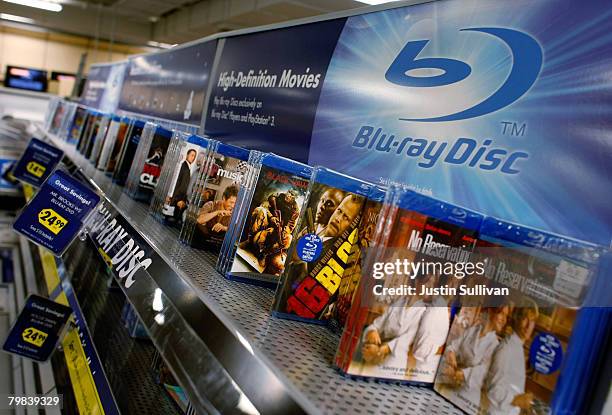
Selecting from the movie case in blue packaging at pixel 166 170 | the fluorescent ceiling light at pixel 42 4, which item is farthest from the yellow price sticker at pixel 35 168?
the fluorescent ceiling light at pixel 42 4

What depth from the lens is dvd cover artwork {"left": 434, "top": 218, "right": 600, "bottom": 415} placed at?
2.26 feet

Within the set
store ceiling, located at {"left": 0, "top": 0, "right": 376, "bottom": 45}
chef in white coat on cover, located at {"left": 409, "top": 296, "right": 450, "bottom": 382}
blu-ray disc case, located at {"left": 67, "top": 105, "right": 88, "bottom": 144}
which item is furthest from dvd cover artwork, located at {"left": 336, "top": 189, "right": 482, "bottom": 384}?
store ceiling, located at {"left": 0, "top": 0, "right": 376, "bottom": 45}

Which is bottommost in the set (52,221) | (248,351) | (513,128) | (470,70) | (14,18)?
(52,221)

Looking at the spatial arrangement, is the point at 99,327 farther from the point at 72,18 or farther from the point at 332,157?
the point at 72,18

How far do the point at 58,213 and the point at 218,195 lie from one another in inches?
30.1

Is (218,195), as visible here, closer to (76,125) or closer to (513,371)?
(513,371)

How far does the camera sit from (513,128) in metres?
0.99

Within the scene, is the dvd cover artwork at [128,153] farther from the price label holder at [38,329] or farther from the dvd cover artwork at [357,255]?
the dvd cover artwork at [357,255]

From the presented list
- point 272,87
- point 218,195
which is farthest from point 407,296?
point 272,87

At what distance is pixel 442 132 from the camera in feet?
3.73

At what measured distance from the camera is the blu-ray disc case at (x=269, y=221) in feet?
4.11

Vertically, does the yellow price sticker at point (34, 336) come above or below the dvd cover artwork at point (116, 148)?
below

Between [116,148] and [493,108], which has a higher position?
[493,108]

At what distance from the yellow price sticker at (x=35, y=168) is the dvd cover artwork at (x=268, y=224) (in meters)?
2.17
